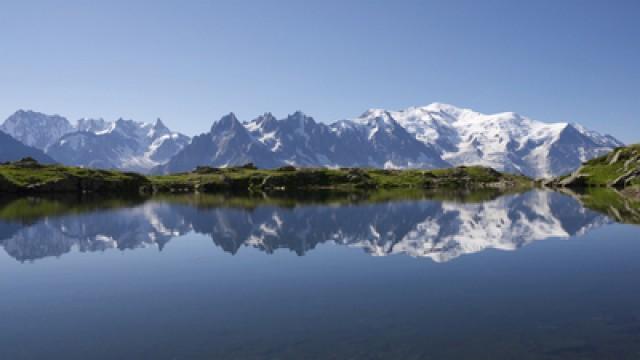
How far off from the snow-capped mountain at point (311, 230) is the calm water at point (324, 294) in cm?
55

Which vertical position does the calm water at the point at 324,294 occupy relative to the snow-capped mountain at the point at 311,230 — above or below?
below

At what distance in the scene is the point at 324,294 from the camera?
3344 centimetres

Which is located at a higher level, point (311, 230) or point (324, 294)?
point (311, 230)

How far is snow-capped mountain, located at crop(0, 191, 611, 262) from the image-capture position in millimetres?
57250

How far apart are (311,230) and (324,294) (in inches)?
1537

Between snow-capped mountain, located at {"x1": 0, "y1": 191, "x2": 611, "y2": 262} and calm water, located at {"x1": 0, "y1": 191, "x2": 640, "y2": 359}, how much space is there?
553 millimetres

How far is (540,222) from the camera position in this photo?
81.4 m

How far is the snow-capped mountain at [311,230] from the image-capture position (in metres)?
57.2

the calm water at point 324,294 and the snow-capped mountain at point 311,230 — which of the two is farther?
the snow-capped mountain at point 311,230

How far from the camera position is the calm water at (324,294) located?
2298 centimetres

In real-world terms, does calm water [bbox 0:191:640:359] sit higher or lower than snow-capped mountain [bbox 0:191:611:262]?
lower

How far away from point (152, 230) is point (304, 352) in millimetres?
59010

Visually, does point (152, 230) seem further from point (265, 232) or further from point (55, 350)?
point (55, 350)

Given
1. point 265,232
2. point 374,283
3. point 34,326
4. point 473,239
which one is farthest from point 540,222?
point 34,326
